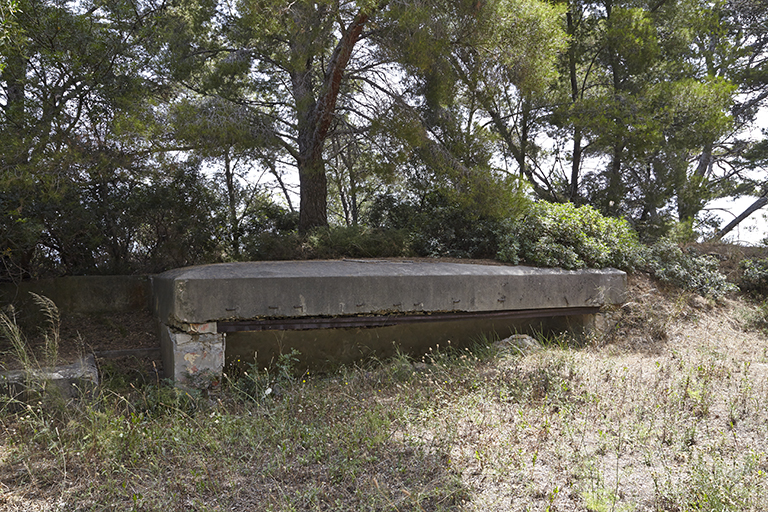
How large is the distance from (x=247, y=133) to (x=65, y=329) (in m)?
3.44

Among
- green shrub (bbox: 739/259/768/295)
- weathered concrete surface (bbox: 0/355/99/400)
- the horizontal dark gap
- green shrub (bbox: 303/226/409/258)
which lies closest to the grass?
weathered concrete surface (bbox: 0/355/99/400)

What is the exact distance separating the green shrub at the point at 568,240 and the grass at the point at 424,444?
2183 millimetres

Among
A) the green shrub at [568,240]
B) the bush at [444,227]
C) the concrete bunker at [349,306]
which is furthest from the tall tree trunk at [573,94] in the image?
the concrete bunker at [349,306]

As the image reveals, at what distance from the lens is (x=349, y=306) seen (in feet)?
16.8

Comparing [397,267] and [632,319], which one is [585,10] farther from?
[397,267]

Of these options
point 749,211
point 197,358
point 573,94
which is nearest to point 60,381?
point 197,358

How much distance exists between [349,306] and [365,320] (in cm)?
31

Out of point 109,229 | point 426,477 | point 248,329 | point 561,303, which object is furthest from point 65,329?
point 561,303

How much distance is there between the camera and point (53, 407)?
3992 millimetres

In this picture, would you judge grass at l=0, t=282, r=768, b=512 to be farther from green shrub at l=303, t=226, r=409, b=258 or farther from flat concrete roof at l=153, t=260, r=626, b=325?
green shrub at l=303, t=226, r=409, b=258

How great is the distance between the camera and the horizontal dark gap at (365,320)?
4.81 m

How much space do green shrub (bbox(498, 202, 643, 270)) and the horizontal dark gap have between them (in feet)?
2.54

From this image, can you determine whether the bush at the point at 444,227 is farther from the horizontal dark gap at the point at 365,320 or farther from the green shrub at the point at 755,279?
the green shrub at the point at 755,279

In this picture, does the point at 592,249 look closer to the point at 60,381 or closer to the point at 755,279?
the point at 755,279
